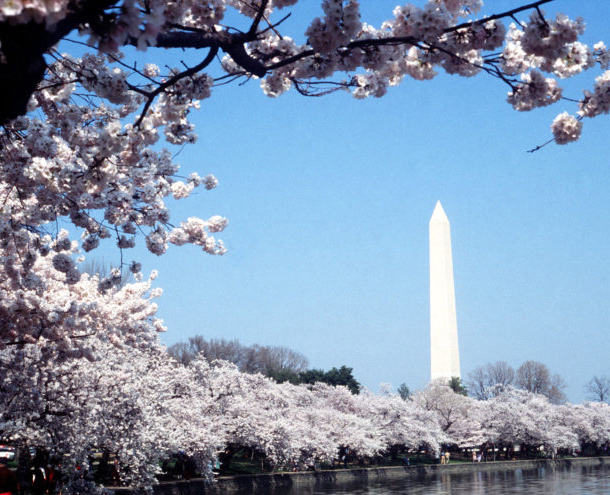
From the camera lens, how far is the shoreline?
2208cm

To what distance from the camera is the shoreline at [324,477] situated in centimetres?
2208

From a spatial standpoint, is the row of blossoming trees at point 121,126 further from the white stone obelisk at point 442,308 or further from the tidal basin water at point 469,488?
the white stone obelisk at point 442,308

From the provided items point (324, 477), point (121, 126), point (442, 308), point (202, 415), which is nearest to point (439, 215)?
point (442, 308)

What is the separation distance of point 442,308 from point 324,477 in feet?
70.1

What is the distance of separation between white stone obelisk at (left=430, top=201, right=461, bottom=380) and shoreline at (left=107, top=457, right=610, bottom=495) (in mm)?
8642

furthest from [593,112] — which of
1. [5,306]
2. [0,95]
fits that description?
[5,306]

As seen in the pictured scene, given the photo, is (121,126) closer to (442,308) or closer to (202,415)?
(202,415)

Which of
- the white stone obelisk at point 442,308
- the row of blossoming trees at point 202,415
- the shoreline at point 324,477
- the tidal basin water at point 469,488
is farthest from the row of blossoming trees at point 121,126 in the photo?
the white stone obelisk at point 442,308

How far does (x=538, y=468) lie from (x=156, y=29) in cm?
4671

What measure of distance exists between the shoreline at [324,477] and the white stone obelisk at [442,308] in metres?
8.64

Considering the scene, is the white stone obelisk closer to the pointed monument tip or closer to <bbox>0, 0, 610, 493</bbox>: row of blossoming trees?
the pointed monument tip

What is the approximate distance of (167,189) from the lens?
24.0 feet

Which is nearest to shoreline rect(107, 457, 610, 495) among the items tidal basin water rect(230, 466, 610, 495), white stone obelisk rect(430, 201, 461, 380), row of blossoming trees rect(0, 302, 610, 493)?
row of blossoming trees rect(0, 302, 610, 493)

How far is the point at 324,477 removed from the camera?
101 feet
